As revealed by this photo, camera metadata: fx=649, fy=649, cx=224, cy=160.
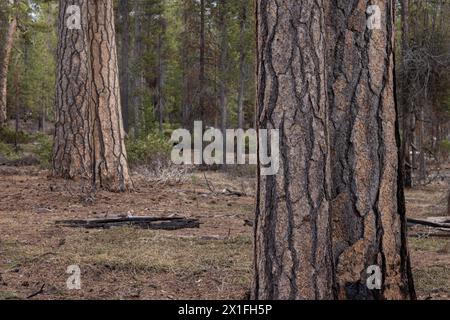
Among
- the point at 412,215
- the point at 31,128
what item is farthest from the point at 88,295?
the point at 31,128

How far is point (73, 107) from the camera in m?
10.4

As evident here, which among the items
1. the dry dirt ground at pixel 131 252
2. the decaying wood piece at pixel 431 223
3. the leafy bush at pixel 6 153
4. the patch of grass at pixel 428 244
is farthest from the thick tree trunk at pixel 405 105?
the leafy bush at pixel 6 153

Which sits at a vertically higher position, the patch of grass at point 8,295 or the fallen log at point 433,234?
the patch of grass at point 8,295

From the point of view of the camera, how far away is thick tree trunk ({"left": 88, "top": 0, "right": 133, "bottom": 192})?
985cm

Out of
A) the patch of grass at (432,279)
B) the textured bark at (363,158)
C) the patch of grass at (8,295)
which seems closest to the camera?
the textured bark at (363,158)

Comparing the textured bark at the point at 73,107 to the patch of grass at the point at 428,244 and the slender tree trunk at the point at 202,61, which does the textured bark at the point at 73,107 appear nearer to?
the patch of grass at the point at 428,244

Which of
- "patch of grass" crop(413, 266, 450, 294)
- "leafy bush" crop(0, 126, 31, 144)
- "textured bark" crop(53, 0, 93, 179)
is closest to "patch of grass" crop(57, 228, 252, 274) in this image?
"patch of grass" crop(413, 266, 450, 294)

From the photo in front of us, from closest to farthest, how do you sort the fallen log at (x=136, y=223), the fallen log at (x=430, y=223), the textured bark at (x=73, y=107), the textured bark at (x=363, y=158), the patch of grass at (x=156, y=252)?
the textured bark at (x=363, y=158) < the patch of grass at (x=156, y=252) < the fallen log at (x=430, y=223) < the fallen log at (x=136, y=223) < the textured bark at (x=73, y=107)

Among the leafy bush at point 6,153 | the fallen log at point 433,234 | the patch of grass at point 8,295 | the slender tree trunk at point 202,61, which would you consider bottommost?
the fallen log at point 433,234

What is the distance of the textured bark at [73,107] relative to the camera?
10.4m

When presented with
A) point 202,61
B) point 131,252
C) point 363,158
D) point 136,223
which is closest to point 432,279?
point 363,158

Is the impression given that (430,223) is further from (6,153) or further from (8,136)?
(8,136)

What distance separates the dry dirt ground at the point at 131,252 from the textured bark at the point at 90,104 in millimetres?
590

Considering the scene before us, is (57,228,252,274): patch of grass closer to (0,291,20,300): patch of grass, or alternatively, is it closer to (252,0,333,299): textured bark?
(0,291,20,300): patch of grass
